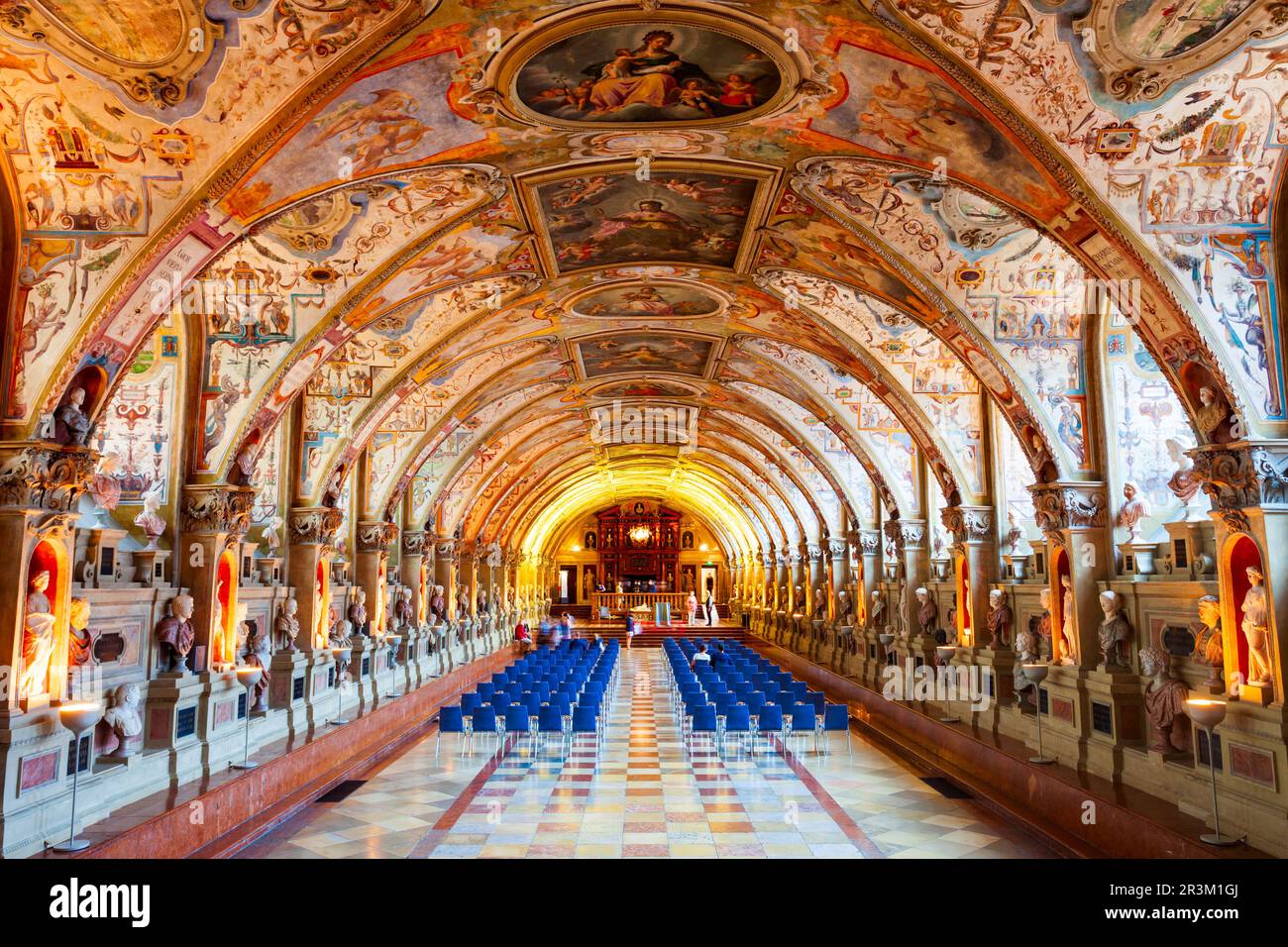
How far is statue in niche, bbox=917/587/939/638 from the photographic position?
18672 millimetres

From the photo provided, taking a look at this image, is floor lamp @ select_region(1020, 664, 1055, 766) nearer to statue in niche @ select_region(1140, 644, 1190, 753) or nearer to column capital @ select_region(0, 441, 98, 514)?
statue in niche @ select_region(1140, 644, 1190, 753)

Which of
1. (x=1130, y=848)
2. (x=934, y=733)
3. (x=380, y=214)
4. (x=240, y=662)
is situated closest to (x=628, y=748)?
(x=934, y=733)

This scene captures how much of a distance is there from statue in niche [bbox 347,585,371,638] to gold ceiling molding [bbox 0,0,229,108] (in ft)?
42.6

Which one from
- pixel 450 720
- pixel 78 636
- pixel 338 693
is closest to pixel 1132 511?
pixel 450 720

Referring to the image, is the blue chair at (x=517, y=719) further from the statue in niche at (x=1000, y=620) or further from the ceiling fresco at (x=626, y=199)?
the statue in niche at (x=1000, y=620)

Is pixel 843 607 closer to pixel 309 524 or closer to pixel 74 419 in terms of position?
pixel 309 524

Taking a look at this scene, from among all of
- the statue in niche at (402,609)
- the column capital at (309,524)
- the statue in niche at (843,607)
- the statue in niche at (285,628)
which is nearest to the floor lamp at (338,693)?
the statue in niche at (285,628)

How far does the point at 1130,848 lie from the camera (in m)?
8.95

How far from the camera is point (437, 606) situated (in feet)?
84.5

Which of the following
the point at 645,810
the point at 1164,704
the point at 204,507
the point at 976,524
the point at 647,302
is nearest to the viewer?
the point at 1164,704

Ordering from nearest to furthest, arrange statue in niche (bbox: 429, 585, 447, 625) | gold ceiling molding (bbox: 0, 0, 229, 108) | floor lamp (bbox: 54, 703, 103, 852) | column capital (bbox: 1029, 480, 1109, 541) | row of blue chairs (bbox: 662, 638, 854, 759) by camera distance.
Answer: gold ceiling molding (bbox: 0, 0, 229, 108) < floor lamp (bbox: 54, 703, 103, 852) < column capital (bbox: 1029, 480, 1109, 541) < row of blue chairs (bbox: 662, 638, 854, 759) < statue in niche (bbox: 429, 585, 447, 625)

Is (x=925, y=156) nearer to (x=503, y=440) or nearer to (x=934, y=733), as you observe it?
(x=934, y=733)

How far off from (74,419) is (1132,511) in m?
12.8

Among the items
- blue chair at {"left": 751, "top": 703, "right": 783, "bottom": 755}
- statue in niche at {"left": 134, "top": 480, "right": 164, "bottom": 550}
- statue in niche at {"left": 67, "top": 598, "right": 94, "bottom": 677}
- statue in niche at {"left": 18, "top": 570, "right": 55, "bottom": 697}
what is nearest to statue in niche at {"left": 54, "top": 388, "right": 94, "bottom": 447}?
statue in niche at {"left": 18, "top": 570, "right": 55, "bottom": 697}
